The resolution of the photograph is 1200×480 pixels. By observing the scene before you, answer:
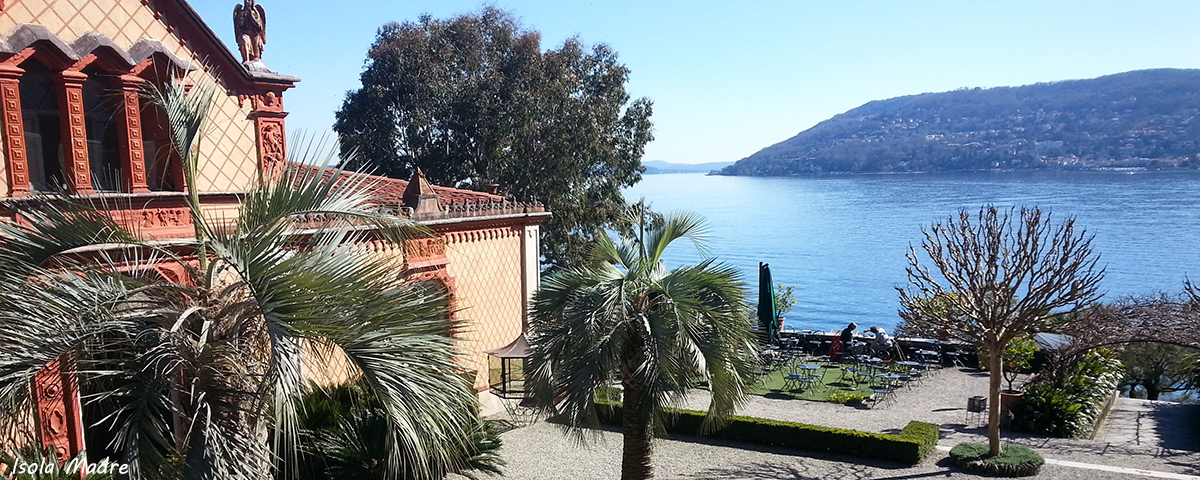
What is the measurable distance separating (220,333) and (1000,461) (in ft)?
34.7

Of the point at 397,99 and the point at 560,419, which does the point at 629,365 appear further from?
the point at 397,99

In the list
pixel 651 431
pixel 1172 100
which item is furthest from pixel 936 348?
pixel 1172 100

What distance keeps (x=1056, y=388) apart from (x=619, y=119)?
61.8 feet

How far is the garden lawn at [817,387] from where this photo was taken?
17.5 m

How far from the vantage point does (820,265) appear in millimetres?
87438

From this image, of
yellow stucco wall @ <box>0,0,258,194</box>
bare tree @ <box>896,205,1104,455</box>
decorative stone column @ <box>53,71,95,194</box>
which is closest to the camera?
yellow stucco wall @ <box>0,0,258,194</box>

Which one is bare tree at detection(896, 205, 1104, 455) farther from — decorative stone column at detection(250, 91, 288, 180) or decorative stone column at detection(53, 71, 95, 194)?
decorative stone column at detection(53, 71, 95, 194)

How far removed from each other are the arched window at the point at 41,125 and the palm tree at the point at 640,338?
5.87 metres

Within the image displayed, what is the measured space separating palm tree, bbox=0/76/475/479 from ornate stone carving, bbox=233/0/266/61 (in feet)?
19.7

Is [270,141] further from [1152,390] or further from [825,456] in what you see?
[1152,390]

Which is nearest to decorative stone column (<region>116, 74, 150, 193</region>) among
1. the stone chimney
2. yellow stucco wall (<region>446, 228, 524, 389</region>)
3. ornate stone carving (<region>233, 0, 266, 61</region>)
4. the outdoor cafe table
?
ornate stone carving (<region>233, 0, 266, 61</region>)

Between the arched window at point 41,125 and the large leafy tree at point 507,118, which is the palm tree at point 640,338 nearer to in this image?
the arched window at point 41,125

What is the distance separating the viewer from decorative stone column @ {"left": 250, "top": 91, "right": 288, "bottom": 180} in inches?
441

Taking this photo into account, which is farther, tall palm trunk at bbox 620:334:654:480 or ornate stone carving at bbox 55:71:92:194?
ornate stone carving at bbox 55:71:92:194
